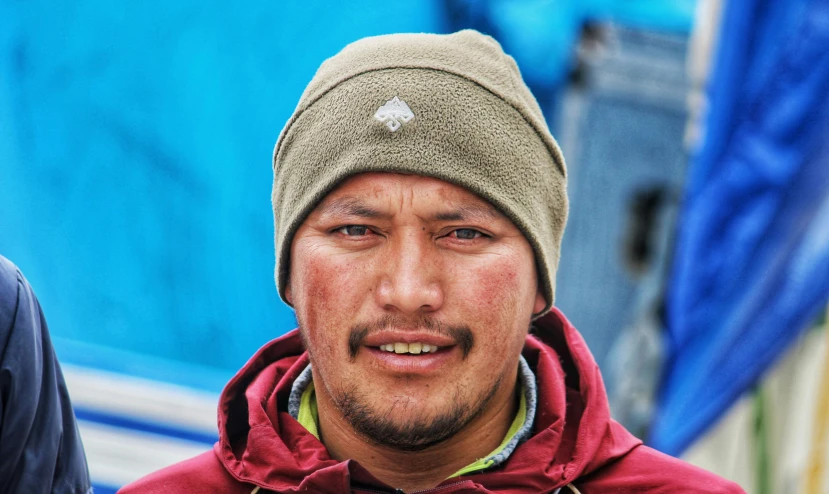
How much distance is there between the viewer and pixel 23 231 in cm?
469

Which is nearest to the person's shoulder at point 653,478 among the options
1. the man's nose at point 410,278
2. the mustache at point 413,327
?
the mustache at point 413,327

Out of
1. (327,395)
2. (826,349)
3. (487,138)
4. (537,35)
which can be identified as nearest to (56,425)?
(327,395)

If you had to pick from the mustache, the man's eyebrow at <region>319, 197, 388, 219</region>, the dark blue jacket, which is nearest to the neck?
the mustache

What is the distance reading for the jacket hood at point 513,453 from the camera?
1959 mm

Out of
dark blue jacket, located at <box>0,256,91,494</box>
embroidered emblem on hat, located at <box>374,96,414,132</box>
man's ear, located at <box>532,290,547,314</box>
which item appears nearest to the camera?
dark blue jacket, located at <box>0,256,91,494</box>

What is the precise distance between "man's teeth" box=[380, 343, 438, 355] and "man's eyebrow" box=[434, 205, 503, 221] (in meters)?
0.25

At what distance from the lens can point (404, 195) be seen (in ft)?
6.55

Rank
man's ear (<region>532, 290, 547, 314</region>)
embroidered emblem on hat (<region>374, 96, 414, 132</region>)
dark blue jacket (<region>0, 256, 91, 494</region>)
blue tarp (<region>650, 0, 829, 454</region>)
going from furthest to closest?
blue tarp (<region>650, 0, 829, 454</region>), man's ear (<region>532, 290, 547, 314</region>), embroidered emblem on hat (<region>374, 96, 414, 132</region>), dark blue jacket (<region>0, 256, 91, 494</region>)

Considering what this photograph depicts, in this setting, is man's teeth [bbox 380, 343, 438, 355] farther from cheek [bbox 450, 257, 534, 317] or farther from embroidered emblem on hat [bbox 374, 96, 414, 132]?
embroidered emblem on hat [bbox 374, 96, 414, 132]

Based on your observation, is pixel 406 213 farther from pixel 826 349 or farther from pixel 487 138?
pixel 826 349

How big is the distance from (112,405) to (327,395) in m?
2.91

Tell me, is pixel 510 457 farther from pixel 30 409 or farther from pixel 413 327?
pixel 30 409

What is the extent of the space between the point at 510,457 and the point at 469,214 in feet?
1.62

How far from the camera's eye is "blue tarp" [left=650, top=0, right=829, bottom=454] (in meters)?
4.32
